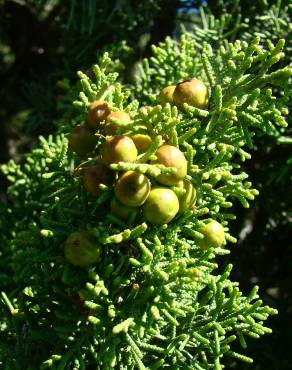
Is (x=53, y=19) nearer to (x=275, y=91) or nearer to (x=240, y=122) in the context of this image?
(x=275, y=91)

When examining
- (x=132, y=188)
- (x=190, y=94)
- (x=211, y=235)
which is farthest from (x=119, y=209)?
(x=190, y=94)

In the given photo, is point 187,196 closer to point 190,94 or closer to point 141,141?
point 141,141

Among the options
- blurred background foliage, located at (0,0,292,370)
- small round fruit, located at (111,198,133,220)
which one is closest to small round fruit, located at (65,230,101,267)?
small round fruit, located at (111,198,133,220)

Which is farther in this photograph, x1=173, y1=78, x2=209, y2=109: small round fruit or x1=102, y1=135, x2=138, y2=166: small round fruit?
x1=173, y1=78, x2=209, y2=109: small round fruit

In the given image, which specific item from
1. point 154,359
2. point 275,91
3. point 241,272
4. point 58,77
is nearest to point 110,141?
point 154,359

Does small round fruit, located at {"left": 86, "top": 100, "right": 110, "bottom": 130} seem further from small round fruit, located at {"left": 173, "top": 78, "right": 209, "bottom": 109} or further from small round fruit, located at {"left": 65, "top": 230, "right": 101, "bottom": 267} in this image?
small round fruit, located at {"left": 65, "top": 230, "right": 101, "bottom": 267}

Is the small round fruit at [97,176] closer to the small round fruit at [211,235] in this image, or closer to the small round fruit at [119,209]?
the small round fruit at [119,209]
